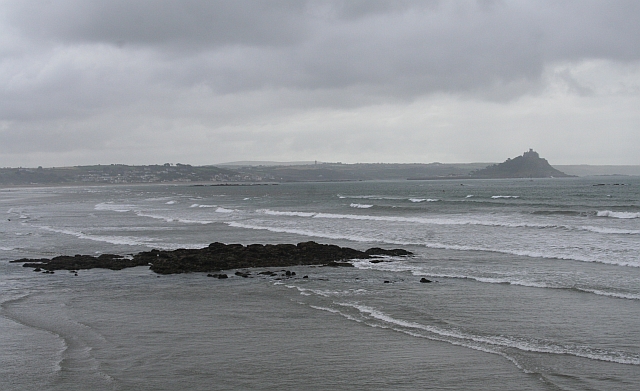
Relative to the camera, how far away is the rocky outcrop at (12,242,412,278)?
2205 centimetres

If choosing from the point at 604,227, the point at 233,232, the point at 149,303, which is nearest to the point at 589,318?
the point at 149,303

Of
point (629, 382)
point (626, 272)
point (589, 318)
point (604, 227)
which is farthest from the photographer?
point (604, 227)

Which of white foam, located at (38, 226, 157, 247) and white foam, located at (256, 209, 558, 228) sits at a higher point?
white foam, located at (256, 209, 558, 228)

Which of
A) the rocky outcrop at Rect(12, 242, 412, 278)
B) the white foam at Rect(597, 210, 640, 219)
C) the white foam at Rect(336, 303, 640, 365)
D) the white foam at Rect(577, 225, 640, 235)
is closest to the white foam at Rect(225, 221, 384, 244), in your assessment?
the rocky outcrop at Rect(12, 242, 412, 278)

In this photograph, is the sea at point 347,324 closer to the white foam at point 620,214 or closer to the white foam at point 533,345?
the white foam at point 533,345

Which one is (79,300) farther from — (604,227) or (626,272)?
(604,227)

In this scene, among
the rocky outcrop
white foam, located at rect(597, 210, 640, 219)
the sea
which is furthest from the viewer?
white foam, located at rect(597, 210, 640, 219)

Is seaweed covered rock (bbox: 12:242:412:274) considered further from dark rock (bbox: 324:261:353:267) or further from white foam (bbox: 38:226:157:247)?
white foam (bbox: 38:226:157:247)

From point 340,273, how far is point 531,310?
781 cm

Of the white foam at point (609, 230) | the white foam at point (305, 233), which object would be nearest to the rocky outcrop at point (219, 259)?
the white foam at point (305, 233)

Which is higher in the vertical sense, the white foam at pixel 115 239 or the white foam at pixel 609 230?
the white foam at pixel 609 230

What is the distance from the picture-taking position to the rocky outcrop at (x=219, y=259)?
2205 centimetres

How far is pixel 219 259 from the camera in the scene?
22953 millimetres

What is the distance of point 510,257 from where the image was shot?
23.5 meters
